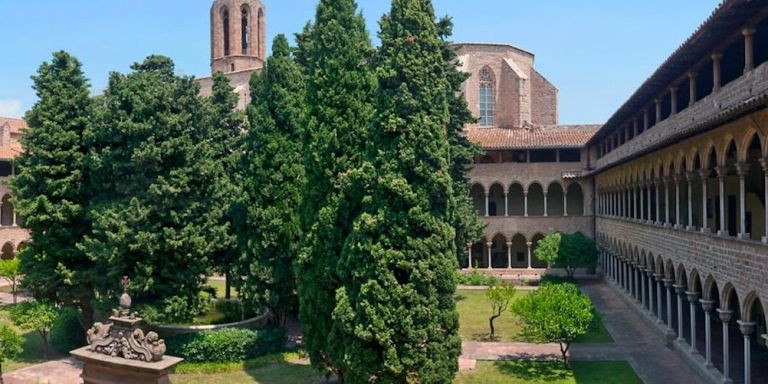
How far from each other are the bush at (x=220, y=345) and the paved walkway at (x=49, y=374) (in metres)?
3.04

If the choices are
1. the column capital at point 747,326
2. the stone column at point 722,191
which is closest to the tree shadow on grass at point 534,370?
the column capital at point 747,326

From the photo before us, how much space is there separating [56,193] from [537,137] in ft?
97.0

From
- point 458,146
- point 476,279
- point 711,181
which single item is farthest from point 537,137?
point 711,181

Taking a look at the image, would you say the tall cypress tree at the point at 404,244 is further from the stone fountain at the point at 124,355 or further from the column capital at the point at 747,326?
the column capital at the point at 747,326

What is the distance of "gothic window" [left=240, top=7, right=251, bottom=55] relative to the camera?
63166 millimetres

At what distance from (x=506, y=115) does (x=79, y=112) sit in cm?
3377

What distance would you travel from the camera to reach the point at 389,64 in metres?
16.5

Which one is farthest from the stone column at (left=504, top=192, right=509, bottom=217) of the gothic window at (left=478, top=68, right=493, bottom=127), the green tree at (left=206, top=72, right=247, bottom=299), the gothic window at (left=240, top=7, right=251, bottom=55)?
the gothic window at (left=240, top=7, right=251, bottom=55)

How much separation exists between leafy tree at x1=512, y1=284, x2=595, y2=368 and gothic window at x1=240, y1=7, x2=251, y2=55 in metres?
49.8

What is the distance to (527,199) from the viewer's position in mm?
45250

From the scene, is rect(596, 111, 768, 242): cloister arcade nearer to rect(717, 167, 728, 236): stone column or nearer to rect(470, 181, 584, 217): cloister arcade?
rect(717, 167, 728, 236): stone column

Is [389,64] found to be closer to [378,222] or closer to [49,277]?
[378,222]

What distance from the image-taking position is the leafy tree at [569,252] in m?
38.4

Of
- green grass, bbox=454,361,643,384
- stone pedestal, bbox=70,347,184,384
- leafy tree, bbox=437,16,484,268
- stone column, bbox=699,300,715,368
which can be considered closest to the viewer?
stone pedestal, bbox=70,347,184,384
